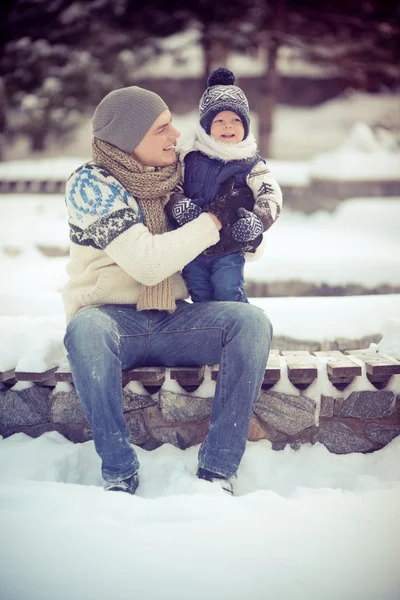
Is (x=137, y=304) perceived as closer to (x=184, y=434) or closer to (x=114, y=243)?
(x=114, y=243)

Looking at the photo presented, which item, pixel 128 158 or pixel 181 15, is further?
pixel 181 15

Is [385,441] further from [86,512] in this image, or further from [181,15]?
[181,15]

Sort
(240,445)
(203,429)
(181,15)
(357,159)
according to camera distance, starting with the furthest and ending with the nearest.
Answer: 1. (181,15)
2. (357,159)
3. (203,429)
4. (240,445)

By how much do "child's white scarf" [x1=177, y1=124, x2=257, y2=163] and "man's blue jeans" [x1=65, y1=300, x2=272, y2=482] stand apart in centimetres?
69

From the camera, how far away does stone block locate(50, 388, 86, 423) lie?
2443 millimetres

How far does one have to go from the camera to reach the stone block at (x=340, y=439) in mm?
2438

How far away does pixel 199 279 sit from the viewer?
2.54 m

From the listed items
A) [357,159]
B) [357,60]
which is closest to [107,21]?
[357,60]

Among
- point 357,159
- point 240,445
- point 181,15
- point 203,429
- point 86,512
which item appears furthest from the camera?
point 181,15

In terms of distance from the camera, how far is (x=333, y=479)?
219 centimetres

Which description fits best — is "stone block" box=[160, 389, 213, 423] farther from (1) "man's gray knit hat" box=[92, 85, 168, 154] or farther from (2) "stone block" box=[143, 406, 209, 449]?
(1) "man's gray knit hat" box=[92, 85, 168, 154]

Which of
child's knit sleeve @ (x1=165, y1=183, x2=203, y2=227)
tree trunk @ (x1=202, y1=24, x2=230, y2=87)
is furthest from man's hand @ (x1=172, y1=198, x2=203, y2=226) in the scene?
tree trunk @ (x1=202, y1=24, x2=230, y2=87)

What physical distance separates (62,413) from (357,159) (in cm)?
675

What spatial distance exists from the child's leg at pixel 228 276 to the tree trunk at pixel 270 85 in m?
8.01
